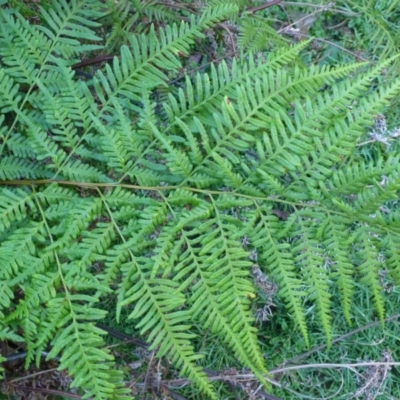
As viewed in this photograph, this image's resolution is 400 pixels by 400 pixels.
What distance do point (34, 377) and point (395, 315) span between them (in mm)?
1398

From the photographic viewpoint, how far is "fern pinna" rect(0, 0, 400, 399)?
54.1 inches

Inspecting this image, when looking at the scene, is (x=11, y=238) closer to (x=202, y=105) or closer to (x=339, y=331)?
(x=202, y=105)

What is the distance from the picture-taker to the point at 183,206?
4.95 feet

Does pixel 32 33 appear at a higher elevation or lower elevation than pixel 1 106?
higher

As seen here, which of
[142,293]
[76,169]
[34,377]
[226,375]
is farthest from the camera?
[226,375]

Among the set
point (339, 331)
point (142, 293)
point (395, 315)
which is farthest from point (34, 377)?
point (395, 315)

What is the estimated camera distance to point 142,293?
1383 millimetres

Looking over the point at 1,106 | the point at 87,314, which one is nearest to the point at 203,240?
the point at 87,314

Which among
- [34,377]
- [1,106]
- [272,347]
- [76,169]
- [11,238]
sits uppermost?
[1,106]

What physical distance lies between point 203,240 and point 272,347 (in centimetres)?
110

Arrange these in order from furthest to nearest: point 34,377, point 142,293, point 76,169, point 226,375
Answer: point 226,375
point 34,377
point 76,169
point 142,293

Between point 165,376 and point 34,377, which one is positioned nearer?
point 34,377

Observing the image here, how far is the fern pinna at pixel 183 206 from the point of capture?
137 cm

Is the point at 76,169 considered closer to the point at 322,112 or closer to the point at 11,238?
the point at 11,238
